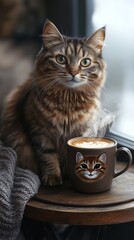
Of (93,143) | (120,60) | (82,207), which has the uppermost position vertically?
(120,60)

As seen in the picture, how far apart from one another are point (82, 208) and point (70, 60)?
35 cm

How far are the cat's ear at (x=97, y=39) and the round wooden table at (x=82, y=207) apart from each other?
36cm

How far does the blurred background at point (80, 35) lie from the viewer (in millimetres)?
1159

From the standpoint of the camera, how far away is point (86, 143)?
86 cm

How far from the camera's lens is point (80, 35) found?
1346mm

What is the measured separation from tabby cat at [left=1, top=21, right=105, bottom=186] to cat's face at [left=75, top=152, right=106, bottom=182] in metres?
0.09

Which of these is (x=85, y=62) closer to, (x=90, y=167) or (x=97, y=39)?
(x=97, y=39)

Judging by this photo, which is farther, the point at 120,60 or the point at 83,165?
the point at 120,60

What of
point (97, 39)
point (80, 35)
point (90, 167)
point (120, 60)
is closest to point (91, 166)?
point (90, 167)

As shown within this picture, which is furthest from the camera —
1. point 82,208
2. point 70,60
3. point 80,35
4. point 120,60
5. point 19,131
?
point 80,35

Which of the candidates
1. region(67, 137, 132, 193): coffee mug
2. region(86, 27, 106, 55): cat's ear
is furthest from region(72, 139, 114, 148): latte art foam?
region(86, 27, 106, 55): cat's ear

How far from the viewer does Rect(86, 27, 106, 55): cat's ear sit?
3.01 ft

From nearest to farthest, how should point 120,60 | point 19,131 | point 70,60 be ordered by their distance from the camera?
point 70,60 → point 19,131 → point 120,60

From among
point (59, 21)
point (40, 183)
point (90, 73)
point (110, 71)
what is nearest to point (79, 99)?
point (90, 73)
